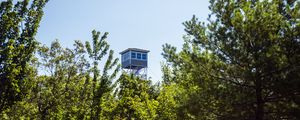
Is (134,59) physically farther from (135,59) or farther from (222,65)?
(222,65)

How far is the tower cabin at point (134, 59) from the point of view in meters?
71.8

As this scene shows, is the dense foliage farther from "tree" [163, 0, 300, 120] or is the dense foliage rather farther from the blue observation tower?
the blue observation tower

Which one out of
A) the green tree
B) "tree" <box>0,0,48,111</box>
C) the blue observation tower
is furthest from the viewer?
the blue observation tower

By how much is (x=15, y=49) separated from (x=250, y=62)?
8.05 m

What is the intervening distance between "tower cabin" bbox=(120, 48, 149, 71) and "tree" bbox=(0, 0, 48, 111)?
5855cm

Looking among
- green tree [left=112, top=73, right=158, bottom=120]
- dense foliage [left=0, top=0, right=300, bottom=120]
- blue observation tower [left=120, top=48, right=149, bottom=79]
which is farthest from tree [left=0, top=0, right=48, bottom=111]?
blue observation tower [left=120, top=48, right=149, bottom=79]

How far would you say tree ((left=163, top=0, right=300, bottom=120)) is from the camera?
11.7 metres

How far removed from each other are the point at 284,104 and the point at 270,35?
8.62 feet

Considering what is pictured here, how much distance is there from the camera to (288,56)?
39.2ft

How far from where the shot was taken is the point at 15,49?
38.0 feet

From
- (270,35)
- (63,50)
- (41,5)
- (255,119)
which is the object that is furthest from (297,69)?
(63,50)

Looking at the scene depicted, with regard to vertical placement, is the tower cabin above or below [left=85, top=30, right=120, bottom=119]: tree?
above

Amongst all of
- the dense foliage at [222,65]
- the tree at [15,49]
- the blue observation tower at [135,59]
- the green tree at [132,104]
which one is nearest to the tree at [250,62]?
the dense foliage at [222,65]

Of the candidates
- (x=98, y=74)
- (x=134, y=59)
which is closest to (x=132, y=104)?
(x=98, y=74)
